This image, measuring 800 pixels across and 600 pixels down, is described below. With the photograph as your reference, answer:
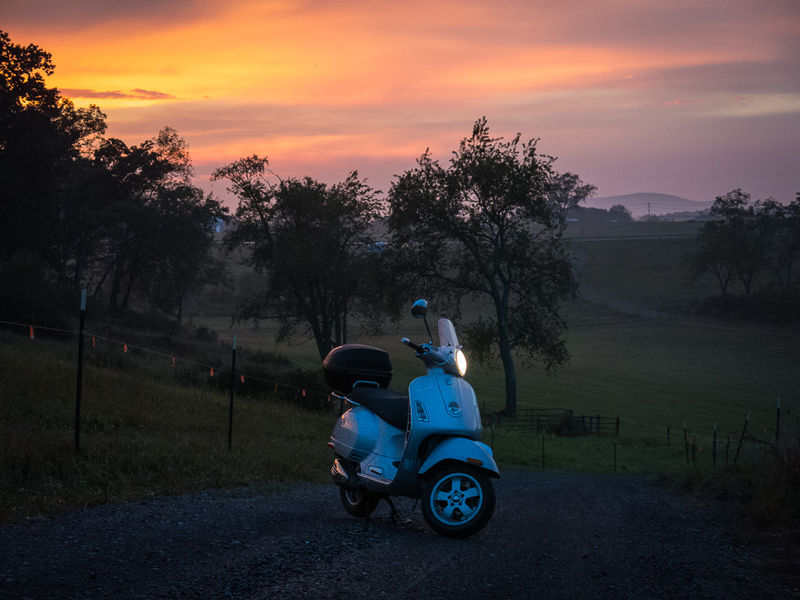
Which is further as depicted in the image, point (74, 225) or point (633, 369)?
point (633, 369)

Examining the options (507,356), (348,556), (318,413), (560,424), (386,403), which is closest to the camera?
(348,556)

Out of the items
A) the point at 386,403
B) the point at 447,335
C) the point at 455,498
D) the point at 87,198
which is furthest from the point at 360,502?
the point at 87,198

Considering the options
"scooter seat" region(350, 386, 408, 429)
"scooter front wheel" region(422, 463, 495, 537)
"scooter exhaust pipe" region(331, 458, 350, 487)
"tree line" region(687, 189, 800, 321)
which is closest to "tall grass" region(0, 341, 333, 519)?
"scooter exhaust pipe" region(331, 458, 350, 487)

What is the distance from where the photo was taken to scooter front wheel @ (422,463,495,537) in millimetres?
7457

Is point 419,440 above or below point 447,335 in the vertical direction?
below

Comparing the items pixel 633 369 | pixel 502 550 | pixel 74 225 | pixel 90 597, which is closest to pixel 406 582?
pixel 502 550

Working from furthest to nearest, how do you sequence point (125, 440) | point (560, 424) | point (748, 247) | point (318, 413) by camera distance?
1. point (748, 247)
2. point (560, 424)
3. point (318, 413)
4. point (125, 440)

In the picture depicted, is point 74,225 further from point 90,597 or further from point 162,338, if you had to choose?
point 90,597

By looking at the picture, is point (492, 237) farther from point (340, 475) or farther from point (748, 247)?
point (748, 247)

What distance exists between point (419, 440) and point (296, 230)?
3867 centimetres

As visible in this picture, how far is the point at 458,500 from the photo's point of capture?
754cm

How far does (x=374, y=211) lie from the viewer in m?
46.7

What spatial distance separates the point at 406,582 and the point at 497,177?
34673 millimetres

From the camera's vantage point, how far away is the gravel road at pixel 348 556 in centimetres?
559
